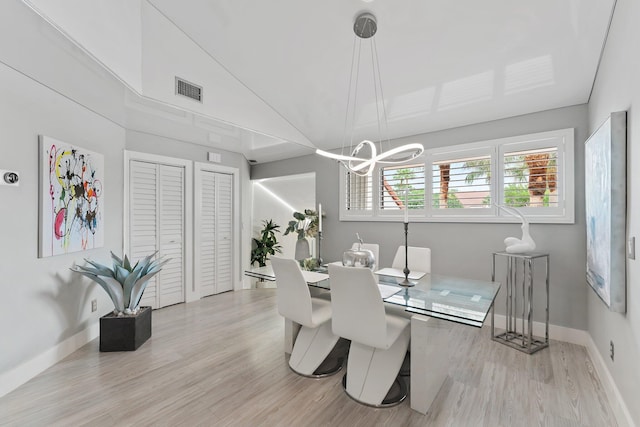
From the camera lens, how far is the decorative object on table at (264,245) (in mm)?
5445

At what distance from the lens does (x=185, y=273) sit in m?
4.34

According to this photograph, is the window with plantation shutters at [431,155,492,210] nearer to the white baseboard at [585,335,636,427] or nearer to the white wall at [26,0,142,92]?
the white baseboard at [585,335,636,427]

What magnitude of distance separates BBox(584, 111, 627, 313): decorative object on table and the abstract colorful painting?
13.6 feet

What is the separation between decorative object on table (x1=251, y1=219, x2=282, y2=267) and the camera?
5445 mm

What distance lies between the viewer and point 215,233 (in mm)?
4750

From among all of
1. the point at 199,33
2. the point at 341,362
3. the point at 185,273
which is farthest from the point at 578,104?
the point at 185,273

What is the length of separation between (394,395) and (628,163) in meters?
2.07

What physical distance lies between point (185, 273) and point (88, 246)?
1.53 metres

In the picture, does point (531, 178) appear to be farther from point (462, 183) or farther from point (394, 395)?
point (394, 395)

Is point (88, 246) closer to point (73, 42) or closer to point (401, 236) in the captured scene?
point (73, 42)

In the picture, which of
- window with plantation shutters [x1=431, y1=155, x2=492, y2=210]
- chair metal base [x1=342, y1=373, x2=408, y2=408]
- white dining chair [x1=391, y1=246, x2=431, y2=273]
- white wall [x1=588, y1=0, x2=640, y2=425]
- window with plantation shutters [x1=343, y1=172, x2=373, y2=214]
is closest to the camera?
white wall [x1=588, y1=0, x2=640, y2=425]

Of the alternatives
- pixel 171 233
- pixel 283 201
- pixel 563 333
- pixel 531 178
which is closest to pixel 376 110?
pixel 531 178

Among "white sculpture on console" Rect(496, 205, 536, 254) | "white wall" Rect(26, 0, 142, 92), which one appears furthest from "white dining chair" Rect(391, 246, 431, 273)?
"white wall" Rect(26, 0, 142, 92)

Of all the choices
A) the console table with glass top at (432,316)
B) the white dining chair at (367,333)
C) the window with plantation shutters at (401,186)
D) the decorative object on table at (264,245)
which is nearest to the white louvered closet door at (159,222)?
the decorative object on table at (264,245)
